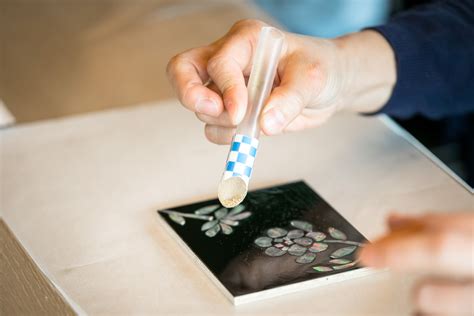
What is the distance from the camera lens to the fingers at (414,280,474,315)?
23.5 inches

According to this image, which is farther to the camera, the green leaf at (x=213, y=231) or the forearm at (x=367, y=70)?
the forearm at (x=367, y=70)

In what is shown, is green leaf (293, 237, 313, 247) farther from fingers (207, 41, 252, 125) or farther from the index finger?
the index finger

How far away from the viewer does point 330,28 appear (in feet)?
9.43

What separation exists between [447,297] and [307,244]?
0.29 m

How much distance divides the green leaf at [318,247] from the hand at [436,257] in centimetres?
25

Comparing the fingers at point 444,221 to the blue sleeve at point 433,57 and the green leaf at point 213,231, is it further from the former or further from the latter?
the blue sleeve at point 433,57

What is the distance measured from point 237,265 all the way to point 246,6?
0.85 metres

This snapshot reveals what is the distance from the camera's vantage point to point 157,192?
1.01m

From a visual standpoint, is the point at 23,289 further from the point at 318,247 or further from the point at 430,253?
the point at 430,253

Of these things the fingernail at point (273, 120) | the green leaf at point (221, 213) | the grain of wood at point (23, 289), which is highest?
the fingernail at point (273, 120)

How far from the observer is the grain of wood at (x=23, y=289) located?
796mm

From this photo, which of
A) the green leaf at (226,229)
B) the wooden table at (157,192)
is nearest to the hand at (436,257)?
the wooden table at (157,192)

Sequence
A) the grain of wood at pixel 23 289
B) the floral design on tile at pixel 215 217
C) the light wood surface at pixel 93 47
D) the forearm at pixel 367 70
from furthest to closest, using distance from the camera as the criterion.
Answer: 1. the light wood surface at pixel 93 47
2. the forearm at pixel 367 70
3. the floral design on tile at pixel 215 217
4. the grain of wood at pixel 23 289

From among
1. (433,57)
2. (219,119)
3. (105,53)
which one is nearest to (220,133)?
(219,119)
